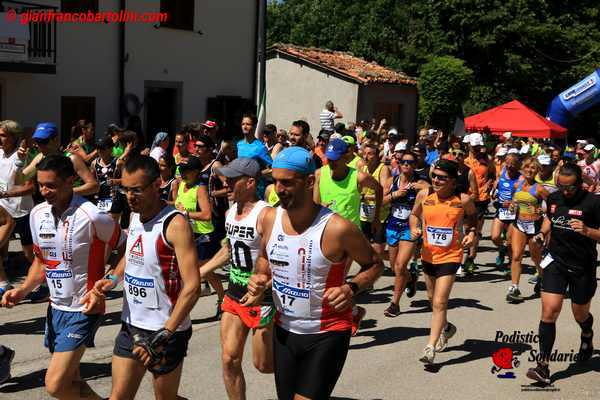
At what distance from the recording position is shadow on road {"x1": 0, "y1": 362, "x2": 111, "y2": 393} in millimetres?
6086

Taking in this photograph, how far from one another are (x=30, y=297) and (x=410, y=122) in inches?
996

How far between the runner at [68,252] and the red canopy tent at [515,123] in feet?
64.2

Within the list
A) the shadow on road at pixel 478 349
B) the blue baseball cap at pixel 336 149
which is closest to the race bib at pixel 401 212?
the shadow on road at pixel 478 349

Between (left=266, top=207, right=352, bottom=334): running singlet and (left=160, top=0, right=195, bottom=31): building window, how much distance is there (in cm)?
1784

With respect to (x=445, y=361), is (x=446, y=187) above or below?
above

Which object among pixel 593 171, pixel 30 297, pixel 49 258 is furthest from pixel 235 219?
pixel 593 171

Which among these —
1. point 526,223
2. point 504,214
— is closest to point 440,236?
point 526,223

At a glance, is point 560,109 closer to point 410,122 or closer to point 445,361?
point 410,122

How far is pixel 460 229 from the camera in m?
7.42

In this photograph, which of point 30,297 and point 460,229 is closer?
point 460,229

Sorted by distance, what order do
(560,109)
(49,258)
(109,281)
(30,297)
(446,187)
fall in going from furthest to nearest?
(560,109) < (30,297) < (446,187) < (49,258) < (109,281)

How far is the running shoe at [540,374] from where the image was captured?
6.71 meters

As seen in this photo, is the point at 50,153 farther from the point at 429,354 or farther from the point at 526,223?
the point at 526,223

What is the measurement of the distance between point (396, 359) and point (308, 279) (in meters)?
3.21
